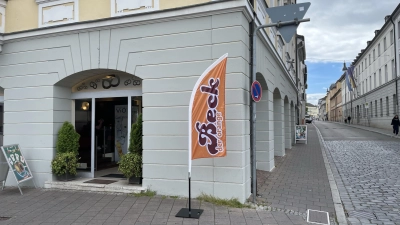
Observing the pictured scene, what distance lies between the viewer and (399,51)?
2870 cm

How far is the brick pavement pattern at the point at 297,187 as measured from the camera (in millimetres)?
5801

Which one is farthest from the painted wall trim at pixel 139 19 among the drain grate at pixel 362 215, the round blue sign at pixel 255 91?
the drain grate at pixel 362 215

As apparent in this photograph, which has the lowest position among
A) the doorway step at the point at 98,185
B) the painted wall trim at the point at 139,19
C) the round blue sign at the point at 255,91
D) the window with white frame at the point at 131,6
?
the doorway step at the point at 98,185

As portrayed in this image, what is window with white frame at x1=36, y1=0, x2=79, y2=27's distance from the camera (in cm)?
728

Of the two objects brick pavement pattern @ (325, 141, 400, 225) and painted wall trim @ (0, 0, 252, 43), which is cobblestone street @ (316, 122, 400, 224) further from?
painted wall trim @ (0, 0, 252, 43)

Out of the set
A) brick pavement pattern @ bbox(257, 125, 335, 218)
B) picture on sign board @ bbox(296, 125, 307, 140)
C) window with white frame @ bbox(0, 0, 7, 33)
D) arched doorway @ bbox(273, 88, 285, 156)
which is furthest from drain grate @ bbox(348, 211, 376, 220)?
picture on sign board @ bbox(296, 125, 307, 140)

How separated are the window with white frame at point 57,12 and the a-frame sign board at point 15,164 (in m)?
3.12

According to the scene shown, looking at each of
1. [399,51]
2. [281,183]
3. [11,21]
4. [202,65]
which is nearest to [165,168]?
[202,65]

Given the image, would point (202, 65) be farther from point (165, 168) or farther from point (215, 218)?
point (215, 218)

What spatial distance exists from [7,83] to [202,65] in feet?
17.1

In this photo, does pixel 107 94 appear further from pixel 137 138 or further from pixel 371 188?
pixel 371 188

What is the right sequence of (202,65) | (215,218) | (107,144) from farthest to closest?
(107,144) → (202,65) → (215,218)

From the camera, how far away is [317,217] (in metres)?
5.13

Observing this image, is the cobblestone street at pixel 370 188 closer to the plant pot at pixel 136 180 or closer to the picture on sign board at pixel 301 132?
the plant pot at pixel 136 180
